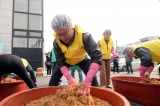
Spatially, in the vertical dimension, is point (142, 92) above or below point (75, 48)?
below

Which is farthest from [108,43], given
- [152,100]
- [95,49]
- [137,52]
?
[95,49]

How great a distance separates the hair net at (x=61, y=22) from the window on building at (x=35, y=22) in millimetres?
10644

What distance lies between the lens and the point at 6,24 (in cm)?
1078

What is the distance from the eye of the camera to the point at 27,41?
11445mm

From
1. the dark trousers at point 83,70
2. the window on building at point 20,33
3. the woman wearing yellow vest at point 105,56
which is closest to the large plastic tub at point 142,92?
the dark trousers at point 83,70

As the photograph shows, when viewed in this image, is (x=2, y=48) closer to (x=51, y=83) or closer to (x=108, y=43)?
(x=108, y=43)

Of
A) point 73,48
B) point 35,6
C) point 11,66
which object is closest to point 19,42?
point 35,6

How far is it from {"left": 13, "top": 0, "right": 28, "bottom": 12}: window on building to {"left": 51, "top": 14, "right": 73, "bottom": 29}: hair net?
35.9 ft

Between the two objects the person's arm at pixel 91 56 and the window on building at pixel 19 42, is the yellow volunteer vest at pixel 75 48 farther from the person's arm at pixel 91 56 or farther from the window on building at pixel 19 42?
the window on building at pixel 19 42

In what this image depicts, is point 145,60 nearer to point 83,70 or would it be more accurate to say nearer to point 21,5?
point 83,70

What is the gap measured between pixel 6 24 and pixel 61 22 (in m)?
10.5

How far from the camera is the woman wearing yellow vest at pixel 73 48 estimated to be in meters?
1.62

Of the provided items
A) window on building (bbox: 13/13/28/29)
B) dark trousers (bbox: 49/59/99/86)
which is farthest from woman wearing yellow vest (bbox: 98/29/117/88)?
window on building (bbox: 13/13/28/29)

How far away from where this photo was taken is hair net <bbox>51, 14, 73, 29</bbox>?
62.8 inches
